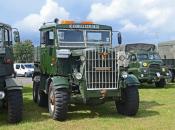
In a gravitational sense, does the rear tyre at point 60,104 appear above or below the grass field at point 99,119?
above

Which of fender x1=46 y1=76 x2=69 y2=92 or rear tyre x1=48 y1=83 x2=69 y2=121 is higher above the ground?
fender x1=46 y1=76 x2=69 y2=92

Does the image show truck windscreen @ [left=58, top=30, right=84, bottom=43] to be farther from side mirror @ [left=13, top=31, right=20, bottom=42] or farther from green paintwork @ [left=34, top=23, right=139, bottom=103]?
side mirror @ [left=13, top=31, right=20, bottom=42]

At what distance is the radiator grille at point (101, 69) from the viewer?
1188 cm

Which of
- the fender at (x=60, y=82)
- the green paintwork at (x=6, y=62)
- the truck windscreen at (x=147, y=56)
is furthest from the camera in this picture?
the truck windscreen at (x=147, y=56)

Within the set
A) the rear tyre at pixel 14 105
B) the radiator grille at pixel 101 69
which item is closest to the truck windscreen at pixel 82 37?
the radiator grille at pixel 101 69

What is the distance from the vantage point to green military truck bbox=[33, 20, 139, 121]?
11.8 m

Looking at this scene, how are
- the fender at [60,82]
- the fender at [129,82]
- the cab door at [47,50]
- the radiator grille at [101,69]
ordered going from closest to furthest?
the fender at [60,82] → the radiator grille at [101,69] → the fender at [129,82] → the cab door at [47,50]

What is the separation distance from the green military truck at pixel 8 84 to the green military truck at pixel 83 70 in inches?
40.0

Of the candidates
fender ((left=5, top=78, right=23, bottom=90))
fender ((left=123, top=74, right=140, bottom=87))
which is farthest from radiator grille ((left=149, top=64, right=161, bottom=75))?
fender ((left=5, top=78, right=23, bottom=90))

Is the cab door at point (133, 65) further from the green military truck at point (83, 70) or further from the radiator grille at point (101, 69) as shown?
the radiator grille at point (101, 69)

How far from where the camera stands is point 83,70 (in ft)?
39.1

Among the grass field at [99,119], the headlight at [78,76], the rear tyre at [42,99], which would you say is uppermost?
the headlight at [78,76]

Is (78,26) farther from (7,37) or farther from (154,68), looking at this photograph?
(154,68)

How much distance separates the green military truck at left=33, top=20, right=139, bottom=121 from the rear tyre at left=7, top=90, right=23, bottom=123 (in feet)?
3.20
